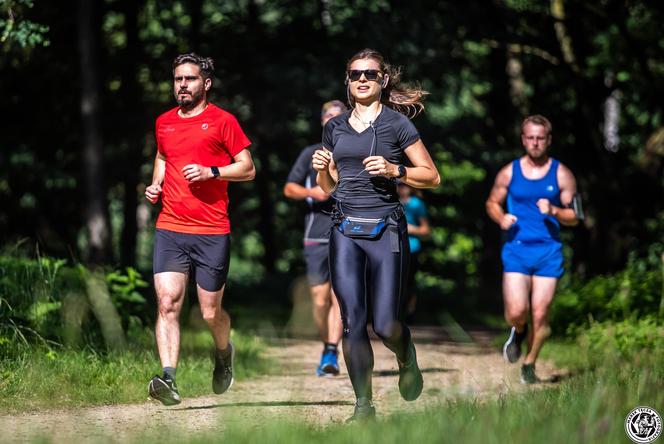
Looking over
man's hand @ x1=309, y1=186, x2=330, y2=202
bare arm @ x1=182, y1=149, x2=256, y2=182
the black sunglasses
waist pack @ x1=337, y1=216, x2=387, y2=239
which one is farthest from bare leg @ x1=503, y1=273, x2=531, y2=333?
the black sunglasses

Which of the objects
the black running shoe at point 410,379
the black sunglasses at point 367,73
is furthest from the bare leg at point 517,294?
the black sunglasses at point 367,73

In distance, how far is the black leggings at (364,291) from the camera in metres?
7.22

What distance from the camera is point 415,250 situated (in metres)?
13.9

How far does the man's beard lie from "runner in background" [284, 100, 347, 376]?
2731mm

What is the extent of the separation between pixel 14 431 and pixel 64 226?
1987 cm

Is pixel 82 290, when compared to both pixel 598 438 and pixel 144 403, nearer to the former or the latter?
pixel 144 403

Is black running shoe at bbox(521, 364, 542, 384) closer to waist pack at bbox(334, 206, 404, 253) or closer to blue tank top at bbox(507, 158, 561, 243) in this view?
blue tank top at bbox(507, 158, 561, 243)

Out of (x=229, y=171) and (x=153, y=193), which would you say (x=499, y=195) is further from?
(x=153, y=193)

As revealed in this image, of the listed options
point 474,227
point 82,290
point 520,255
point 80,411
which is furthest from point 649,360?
point 474,227

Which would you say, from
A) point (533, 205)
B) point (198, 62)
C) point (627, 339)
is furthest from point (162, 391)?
point (627, 339)

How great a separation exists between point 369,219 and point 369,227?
5cm

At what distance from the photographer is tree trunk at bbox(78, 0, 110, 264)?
19578mm

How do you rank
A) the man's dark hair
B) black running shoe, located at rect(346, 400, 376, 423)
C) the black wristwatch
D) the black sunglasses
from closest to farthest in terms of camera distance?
black running shoe, located at rect(346, 400, 376, 423) < the black wristwatch < the black sunglasses < the man's dark hair

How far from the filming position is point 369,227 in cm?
728
